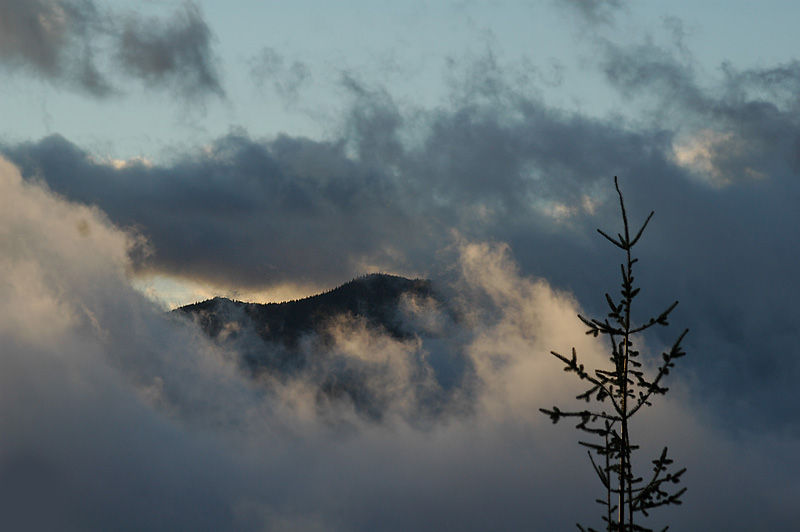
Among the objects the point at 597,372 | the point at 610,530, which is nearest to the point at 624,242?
the point at 597,372

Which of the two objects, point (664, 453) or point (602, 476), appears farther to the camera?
point (602, 476)

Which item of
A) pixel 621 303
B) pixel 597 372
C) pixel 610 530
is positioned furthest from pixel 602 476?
pixel 621 303

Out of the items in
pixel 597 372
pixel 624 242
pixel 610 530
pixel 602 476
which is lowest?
pixel 610 530

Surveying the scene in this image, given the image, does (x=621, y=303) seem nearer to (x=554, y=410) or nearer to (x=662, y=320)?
(x=662, y=320)

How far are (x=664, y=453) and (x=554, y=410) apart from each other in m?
2.86

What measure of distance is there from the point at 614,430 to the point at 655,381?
1833 millimetres

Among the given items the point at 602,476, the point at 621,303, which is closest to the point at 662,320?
the point at 621,303

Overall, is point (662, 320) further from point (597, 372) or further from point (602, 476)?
point (602, 476)

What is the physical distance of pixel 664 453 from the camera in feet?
77.9

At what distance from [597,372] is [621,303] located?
1.99 m

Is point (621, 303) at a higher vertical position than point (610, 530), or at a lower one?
higher

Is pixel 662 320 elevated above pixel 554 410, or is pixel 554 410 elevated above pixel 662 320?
pixel 662 320

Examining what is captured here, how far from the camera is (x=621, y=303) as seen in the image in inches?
947

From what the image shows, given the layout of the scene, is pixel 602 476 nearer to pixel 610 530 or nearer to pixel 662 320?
pixel 610 530
